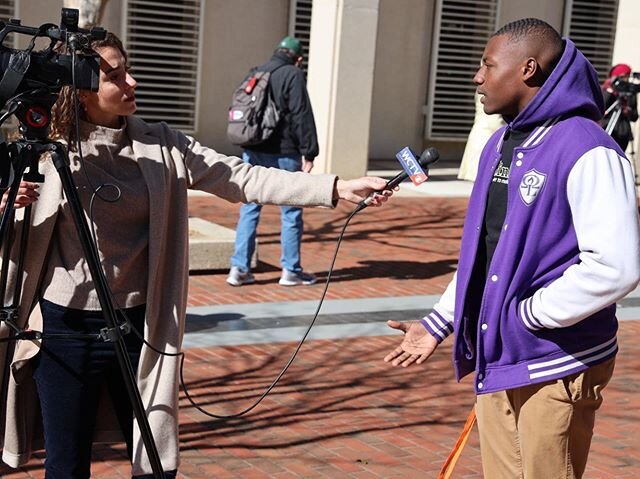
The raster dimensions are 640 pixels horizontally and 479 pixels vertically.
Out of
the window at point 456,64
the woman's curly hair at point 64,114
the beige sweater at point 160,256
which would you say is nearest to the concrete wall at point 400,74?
the window at point 456,64

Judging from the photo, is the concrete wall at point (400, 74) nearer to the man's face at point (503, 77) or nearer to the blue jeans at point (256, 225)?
the blue jeans at point (256, 225)

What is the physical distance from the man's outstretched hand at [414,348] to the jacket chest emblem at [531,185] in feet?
2.14

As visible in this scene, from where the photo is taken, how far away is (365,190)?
3738 mm

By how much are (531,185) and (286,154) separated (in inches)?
240

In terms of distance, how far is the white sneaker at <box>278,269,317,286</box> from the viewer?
9.41 metres

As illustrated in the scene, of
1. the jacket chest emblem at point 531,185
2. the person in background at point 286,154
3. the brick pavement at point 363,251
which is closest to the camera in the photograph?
the jacket chest emblem at point 531,185

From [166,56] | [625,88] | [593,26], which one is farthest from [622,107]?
[166,56]

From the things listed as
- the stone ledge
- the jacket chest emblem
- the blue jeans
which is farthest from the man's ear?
the stone ledge

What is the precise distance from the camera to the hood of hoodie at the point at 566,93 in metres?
3.26

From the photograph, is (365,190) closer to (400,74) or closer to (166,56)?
(166,56)

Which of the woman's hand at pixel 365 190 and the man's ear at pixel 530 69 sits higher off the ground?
the man's ear at pixel 530 69

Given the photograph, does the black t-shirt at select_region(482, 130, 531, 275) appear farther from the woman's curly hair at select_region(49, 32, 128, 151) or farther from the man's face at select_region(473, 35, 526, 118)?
the woman's curly hair at select_region(49, 32, 128, 151)

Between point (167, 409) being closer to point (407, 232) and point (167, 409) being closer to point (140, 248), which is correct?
point (140, 248)

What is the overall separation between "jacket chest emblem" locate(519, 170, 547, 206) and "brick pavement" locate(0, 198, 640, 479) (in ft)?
7.70
